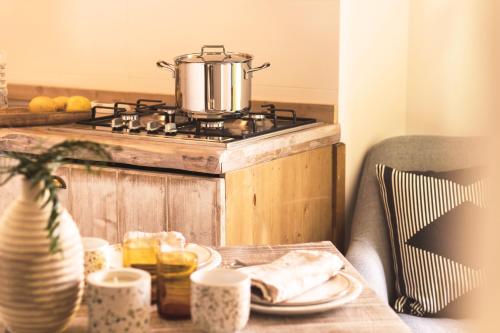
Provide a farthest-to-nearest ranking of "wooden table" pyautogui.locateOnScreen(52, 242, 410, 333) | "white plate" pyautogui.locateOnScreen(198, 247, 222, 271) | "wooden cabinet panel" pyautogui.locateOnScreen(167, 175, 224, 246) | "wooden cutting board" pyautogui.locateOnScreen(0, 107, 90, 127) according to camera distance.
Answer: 1. "wooden cutting board" pyautogui.locateOnScreen(0, 107, 90, 127)
2. "wooden cabinet panel" pyautogui.locateOnScreen(167, 175, 224, 246)
3. "white plate" pyautogui.locateOnScreen(198, 247, 222, 271)
4. "wooden table" pyautogui.locateOnScreen(52, 242, 410, 333)

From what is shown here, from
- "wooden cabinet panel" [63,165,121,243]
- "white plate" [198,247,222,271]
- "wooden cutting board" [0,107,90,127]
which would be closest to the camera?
"white plate" [198,247,222,271]

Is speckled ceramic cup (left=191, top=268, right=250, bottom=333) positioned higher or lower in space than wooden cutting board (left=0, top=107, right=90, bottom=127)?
lower

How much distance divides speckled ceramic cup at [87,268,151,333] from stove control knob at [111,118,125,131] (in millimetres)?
1361

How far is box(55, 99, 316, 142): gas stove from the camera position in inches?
82.9

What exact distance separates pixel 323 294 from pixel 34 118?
1544 mm

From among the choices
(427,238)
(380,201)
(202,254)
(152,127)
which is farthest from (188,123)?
(202,254)

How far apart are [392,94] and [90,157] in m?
1.12

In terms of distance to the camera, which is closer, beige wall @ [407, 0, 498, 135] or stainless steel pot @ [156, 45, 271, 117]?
stainless steel pot @ [156, 45, 271, 117]

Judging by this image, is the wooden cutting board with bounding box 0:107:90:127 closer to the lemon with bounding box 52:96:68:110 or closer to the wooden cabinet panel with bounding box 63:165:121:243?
the lemon with bounding box 52:96:68:110

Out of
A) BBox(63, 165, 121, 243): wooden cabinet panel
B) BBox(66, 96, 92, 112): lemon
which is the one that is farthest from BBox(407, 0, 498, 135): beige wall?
BBox(66, 96, 92, 112): lemon

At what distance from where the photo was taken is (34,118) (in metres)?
2.32

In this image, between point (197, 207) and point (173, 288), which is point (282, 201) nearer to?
point (197, 207)

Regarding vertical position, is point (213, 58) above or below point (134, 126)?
above

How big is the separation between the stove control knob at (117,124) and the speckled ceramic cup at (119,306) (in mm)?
1361
